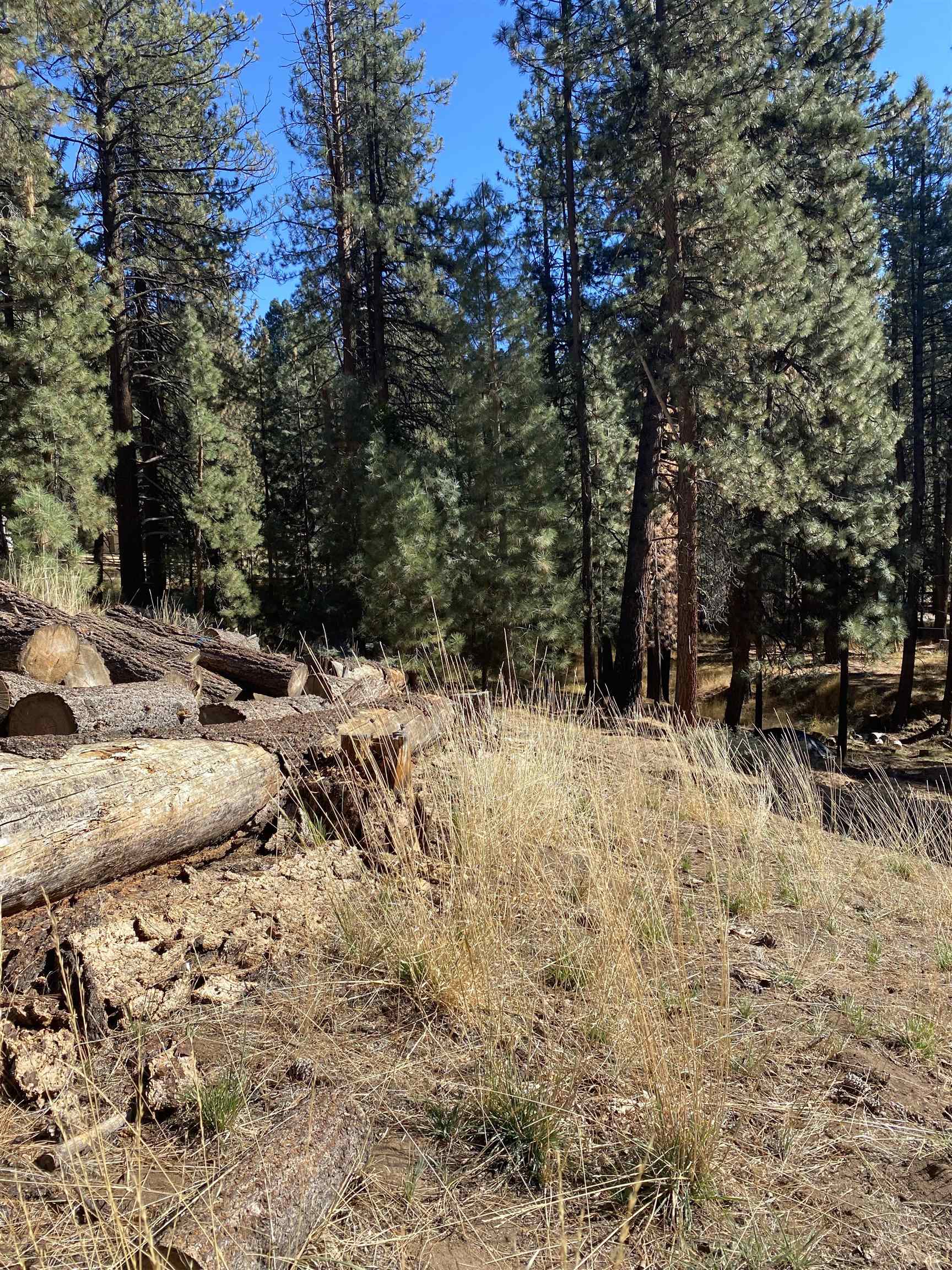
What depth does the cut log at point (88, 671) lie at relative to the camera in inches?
259

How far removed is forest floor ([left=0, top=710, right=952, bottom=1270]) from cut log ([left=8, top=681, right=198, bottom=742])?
4.51 ft

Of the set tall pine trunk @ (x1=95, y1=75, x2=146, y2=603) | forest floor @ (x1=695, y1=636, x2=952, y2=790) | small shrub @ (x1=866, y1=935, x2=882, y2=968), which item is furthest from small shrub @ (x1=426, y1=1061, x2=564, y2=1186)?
forest floor @ (x1=695, y1=636, x2=952, y2=790)

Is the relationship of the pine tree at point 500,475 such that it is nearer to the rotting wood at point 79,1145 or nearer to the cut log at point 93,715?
the cut log at point 93,715

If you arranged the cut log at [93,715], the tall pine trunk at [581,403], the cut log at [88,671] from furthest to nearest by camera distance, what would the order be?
the tall pine trunk at [581,403] < the cut log at [88,671] < the cut log at [93,715]

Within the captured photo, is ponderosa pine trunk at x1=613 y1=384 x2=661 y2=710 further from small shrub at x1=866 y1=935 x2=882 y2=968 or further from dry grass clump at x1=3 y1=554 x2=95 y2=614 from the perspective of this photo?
small shrub at x1=866 y1=935 x2=882 y2=968

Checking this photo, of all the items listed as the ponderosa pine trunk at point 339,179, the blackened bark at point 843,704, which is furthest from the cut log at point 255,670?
the blackened bark at point 843,704

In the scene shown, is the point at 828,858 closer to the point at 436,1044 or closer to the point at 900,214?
the point at 436,1044

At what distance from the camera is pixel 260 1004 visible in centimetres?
305

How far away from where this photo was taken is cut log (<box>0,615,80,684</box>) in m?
6.32

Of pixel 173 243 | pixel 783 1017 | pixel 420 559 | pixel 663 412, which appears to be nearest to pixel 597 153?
pixel 663 412

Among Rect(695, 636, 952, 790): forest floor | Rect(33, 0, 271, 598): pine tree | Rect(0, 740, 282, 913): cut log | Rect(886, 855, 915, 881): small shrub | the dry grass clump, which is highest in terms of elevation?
Rect(33, 0, 271, 598): pine tree

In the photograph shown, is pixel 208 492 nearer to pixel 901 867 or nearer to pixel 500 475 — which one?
pixel 500 475

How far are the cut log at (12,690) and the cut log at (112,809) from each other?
1690 millimetres

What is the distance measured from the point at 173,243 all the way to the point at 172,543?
6523 mm
